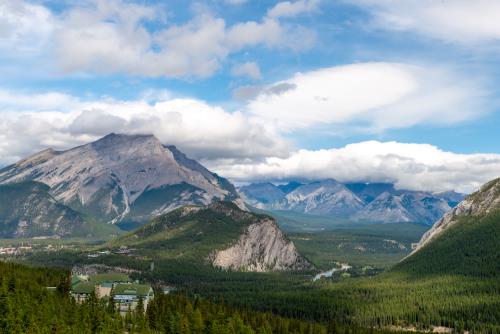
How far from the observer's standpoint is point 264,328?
199 metres

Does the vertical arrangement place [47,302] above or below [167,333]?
above

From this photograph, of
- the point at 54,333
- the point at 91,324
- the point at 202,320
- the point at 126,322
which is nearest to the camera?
the point at 54,333

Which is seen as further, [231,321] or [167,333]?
[231,321]

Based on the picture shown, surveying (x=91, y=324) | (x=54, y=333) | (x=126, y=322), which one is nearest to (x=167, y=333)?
(x=126, y=322)

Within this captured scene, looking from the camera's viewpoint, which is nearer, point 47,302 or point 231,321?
point 47,302

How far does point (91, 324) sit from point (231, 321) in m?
52.9

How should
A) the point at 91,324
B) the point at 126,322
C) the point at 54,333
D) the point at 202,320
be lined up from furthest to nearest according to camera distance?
the point at 202,320 → the point at 126,322 → the point at 91,324 → the point at 54,333

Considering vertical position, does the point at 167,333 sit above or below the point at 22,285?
below

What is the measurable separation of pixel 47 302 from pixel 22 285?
2594cm

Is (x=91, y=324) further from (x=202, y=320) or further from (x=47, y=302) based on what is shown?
(x=202, y=320)

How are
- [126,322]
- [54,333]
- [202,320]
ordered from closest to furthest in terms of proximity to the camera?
1. [54,333]
2. [126,322]
3. [202,320]

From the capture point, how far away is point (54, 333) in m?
148

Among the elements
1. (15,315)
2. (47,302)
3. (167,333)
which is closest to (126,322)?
(167,333)

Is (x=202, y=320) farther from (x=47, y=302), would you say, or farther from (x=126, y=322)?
(x=47, y=302)
